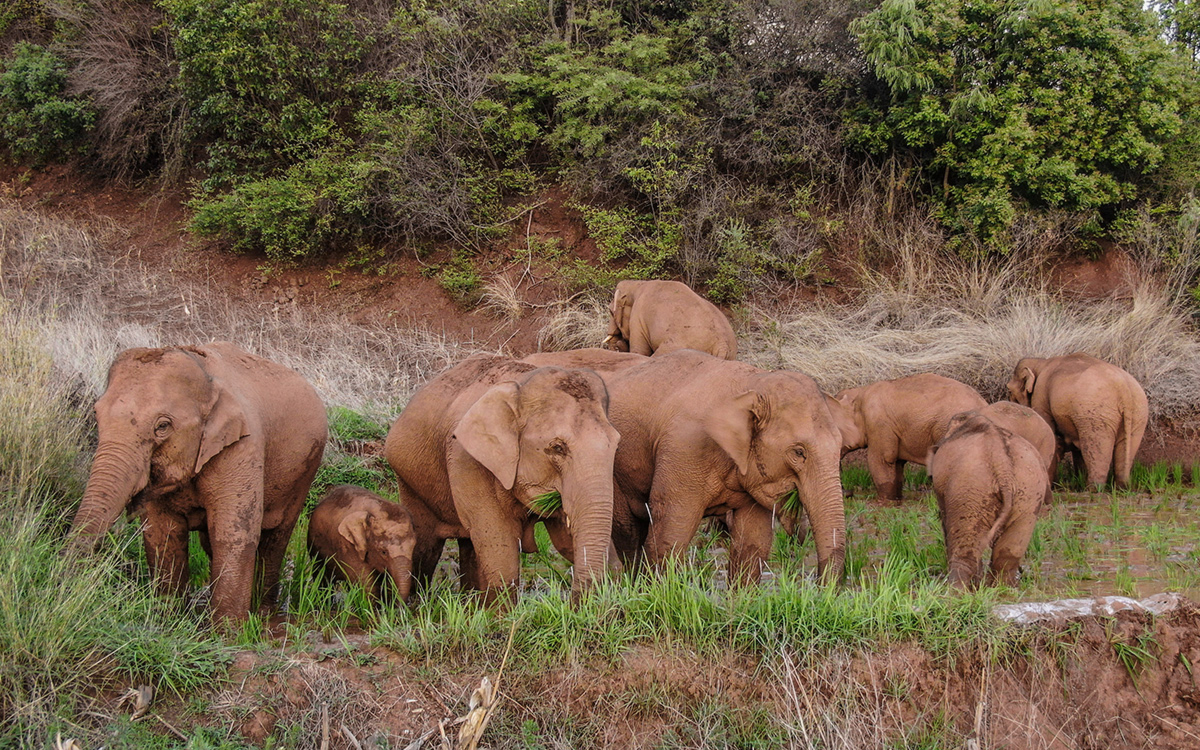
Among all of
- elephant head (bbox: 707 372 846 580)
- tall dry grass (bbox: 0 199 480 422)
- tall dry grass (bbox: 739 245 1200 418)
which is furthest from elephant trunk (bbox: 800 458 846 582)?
tall dry grass (bbox: 739 245 1200 418)

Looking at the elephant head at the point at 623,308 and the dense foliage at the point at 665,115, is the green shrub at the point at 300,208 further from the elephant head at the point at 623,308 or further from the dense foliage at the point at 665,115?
the elephant head at the point at 623,308

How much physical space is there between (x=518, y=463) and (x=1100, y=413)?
8.00 metres

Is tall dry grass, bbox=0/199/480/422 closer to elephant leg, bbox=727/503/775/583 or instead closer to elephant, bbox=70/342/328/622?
elephant, bbox=70/342/328/622

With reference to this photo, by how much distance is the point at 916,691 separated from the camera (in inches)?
218

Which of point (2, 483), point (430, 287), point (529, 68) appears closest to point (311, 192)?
point (430, 287)

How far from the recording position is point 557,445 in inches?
243

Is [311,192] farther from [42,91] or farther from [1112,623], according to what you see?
[1112,623]

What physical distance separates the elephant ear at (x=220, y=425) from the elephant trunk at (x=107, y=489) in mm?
365

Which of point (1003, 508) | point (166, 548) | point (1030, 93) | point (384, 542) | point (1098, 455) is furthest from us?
point (1030, 93)

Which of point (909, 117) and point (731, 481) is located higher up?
point (909, 117)

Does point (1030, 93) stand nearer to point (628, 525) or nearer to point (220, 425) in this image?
point (628, 525)

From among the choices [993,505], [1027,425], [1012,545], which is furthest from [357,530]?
[1027,425]

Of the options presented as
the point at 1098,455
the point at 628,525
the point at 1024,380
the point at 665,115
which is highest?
the point at 665,115

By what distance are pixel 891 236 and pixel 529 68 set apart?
870 centimetres
